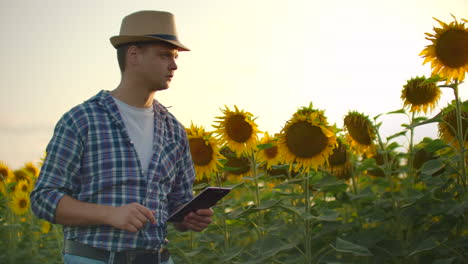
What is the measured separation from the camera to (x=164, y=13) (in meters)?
3.28

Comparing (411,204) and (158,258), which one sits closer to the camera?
(158,258)

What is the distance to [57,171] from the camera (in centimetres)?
267

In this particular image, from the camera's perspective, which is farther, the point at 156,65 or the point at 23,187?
the point at 23,187

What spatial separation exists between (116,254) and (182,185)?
715 millimetres

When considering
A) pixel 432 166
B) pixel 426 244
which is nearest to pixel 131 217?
pixel 426 244

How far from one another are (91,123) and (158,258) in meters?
0.79

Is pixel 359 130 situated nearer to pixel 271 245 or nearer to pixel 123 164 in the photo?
pixel 271 245

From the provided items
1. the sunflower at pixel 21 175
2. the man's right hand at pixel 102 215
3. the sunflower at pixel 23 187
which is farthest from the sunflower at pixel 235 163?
the sunflower at pixel 21 175

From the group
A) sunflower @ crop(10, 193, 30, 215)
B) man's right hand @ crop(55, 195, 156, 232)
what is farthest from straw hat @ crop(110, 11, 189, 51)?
sunflower @ crop(10, 193, 30, 215)

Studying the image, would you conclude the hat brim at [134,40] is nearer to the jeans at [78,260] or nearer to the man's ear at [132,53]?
the man's ear at [132,53]

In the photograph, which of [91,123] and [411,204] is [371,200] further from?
[91,123]

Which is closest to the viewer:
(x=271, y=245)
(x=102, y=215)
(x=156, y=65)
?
(x=102, y=215)

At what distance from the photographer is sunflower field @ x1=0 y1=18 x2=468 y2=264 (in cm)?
393

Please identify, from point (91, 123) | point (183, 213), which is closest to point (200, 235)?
point (183, 213)
